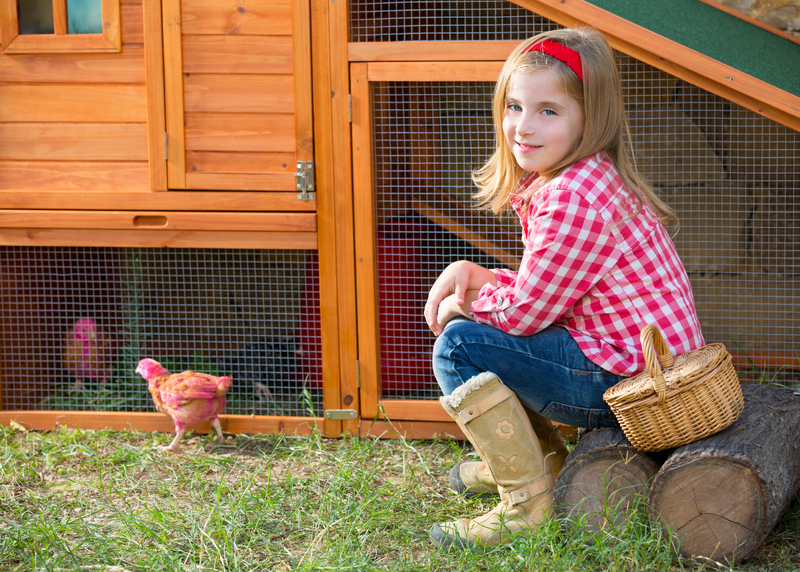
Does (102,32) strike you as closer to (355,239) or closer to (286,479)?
(355,239)

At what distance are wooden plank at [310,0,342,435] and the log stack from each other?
1.06 metres

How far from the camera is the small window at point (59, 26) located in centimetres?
265

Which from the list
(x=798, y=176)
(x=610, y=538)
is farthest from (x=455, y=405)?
(x=798, y=176)

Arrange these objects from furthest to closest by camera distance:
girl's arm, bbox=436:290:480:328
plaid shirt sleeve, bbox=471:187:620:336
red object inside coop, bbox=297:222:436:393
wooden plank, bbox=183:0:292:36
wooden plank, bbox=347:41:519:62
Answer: red object inside coop, bbox=297:222:436:393
wooden plank, bbox=183:0:292:36
wooden plank, bbox=347:41:519:62
girl's arm, bbox=436:290:480:328
plaid shirt sleeve, bbox=471:187:620:336

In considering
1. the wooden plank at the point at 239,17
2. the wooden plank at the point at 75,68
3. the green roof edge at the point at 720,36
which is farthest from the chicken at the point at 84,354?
the green roof edge at the point at 720,36

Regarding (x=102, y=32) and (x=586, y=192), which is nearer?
(x=586, y=192)

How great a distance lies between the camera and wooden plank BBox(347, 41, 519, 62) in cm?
247

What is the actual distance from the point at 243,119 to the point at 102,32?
2.06 ft

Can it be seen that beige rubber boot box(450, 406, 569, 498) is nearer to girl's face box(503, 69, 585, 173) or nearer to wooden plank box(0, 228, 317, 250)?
girl's face box(503, 69, 585, 173)

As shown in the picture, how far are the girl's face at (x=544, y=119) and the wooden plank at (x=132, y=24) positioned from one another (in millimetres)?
1486

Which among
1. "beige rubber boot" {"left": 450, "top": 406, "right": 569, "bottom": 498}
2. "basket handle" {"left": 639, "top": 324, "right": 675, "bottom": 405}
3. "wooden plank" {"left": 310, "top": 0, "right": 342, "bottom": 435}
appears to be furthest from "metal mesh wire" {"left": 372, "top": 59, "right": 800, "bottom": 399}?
"basket handle" {"left": 639, "top": 324, "right": 675, "bottom": 405}

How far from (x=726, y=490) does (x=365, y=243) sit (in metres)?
1.44

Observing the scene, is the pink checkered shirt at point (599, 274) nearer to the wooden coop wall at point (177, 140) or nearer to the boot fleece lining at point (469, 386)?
the boot fleece lining at point (469, 386)

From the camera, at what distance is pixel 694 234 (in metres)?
3.33
